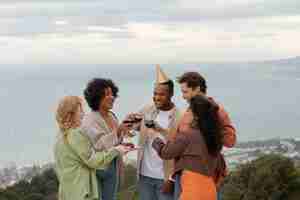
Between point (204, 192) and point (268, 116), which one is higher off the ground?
point (204, 192)

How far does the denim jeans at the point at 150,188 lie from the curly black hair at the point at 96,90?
32.0 inches

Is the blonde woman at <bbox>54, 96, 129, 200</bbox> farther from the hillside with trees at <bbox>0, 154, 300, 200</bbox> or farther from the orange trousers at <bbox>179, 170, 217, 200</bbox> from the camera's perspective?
the hillside with trees at <bbox>0, 154, 300, 200</bbox>

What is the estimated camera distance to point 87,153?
6.34 metres

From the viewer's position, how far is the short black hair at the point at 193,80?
21.3 ft

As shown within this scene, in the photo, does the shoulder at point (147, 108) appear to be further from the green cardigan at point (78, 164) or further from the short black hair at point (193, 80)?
the green cardigan at point (78, 164)

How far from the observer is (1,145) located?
81.2 m

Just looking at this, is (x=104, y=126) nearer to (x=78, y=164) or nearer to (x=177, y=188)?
(x=78, y=164)

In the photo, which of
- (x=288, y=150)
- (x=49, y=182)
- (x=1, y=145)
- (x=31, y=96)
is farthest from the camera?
(x=1, y=145)

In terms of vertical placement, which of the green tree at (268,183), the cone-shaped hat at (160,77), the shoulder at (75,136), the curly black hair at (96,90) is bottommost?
the green tree at (268,183)

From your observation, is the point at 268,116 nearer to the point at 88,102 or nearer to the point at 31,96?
the point at 31,96

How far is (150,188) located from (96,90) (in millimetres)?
1043

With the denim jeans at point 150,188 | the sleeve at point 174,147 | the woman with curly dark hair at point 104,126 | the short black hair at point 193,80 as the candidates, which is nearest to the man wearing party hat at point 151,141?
the denim jeans at point 150,188

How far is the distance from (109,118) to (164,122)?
51 centimetres

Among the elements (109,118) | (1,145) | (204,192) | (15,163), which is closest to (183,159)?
(204,192)
